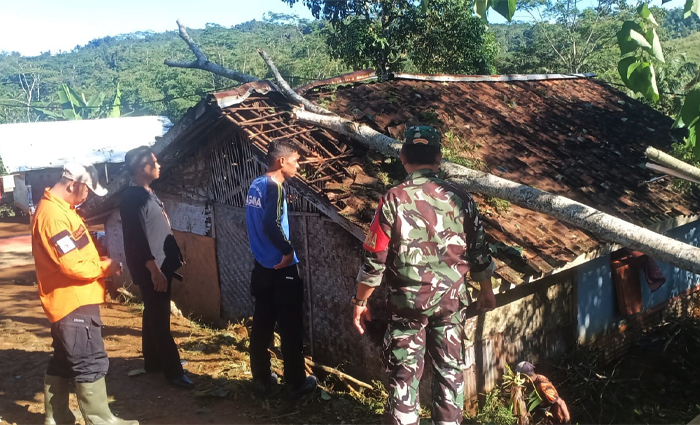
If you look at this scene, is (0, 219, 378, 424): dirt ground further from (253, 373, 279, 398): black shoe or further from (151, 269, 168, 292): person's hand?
(151, 269, 168, 292): person's hand

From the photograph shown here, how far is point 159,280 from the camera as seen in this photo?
466 centimetres

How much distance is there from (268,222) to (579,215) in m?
2.41

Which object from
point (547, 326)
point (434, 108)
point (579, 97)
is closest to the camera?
point (547, 326)

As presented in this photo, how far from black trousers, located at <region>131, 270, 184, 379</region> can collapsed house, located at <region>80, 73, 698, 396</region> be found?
65.1 inches

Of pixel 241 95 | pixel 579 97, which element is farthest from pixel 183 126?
pixel 579 97

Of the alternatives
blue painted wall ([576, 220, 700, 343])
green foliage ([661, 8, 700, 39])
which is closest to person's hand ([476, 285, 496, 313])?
blue painted wall ([576, 220, 700, 343])

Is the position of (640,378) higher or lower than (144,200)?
lower

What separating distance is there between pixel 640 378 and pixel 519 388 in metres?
2.71

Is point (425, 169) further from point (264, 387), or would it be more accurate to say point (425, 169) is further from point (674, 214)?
point (674, 214)

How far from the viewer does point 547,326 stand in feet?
20.6

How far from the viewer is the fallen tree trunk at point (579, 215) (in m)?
3.63

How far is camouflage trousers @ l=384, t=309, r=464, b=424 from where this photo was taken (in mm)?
3477

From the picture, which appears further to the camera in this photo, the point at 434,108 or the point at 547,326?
the point at 434,108

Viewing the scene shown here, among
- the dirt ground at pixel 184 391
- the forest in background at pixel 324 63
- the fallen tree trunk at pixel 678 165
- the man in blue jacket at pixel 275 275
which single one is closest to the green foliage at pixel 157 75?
the forest in background at pixel 324 63
